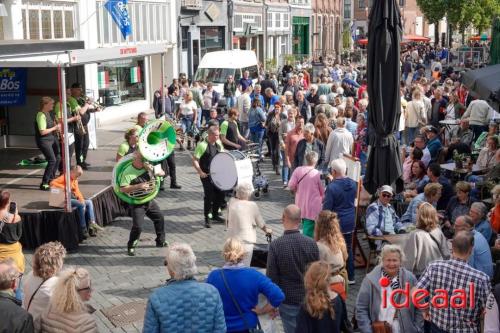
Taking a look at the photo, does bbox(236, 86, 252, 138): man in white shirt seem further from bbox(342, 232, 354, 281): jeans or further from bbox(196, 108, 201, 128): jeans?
bbox(342, 232, 354, 281): jeans

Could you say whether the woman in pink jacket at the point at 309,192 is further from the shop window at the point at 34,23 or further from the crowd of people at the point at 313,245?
the shop window at the point at 34,23

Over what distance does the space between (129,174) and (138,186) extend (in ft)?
0.81

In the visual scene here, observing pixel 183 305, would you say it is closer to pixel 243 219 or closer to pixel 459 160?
pixel 243 219

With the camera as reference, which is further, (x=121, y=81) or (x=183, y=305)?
(x=121, y=81)

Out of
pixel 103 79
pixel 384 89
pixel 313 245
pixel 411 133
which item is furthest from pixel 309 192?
pixel 103 79

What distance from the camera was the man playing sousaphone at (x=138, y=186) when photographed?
9.78m

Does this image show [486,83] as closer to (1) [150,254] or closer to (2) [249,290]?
(1) [150,254]

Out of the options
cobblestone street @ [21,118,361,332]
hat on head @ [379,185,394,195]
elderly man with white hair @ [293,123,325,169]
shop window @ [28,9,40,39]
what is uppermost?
shop window @ [28,9,40,39]

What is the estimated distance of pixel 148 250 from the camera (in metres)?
10.3

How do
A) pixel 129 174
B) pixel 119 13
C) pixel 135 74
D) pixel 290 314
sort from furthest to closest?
pixel 135 74
pixel 119 13
pixel 129 174
pixel 290 314

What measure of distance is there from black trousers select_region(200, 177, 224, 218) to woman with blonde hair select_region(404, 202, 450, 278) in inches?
199

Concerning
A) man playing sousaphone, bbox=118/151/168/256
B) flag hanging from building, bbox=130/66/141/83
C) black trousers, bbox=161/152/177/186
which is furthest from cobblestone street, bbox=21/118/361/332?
flag hanging from building, bbox=130/66/141/83

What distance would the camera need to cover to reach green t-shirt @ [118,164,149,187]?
9.80 meters

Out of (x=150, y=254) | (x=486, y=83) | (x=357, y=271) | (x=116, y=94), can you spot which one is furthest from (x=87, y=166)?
(x=116, y=94)
